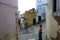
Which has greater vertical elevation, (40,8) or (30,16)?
(40,8)

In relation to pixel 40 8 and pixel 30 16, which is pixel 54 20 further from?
pixel 40 8

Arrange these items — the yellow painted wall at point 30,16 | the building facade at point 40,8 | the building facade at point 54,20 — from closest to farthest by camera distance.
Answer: the building facade at point 54,20 → the yellow painted wall at point 30,16 → the building facade at point 40,8

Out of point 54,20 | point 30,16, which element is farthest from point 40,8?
point 54,20

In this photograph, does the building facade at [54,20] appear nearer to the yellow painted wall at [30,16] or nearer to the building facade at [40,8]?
the yellow painted wall at [30,16]

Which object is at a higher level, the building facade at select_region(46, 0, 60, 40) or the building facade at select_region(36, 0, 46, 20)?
the building facade at select_region(36, 0, 46, 20)

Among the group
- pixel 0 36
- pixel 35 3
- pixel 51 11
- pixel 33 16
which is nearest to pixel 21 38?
pixel 51 11

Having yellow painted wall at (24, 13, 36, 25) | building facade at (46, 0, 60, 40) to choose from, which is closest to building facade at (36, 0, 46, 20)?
yellow painted wall at (24, 13, 36, 25)

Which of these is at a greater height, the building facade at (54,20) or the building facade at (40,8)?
the building facade at (40,8)

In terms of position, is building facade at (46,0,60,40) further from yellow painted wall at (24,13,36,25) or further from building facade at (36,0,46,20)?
building facade at (36,0,46,20)

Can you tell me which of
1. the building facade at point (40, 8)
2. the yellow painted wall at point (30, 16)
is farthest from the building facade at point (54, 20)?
the building facade at point (40, 8)

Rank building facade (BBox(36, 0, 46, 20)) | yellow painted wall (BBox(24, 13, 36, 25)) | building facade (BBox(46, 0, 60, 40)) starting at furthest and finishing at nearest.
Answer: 1. building facade (BBox(36, 0, 46, 20))
2. yellow painted wall (BBox(24, 13, 36, 25))
3. building facade (BBox(46, 0, 60, 40))

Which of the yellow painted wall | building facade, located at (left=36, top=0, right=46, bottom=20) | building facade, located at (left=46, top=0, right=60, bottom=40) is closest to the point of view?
building facade, located at (left=46, top=0, right=60, bottom=40)

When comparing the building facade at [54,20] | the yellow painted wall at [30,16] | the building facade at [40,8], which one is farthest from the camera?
the building facade at [40,8]

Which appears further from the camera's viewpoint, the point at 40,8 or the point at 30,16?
the point at 40,8
